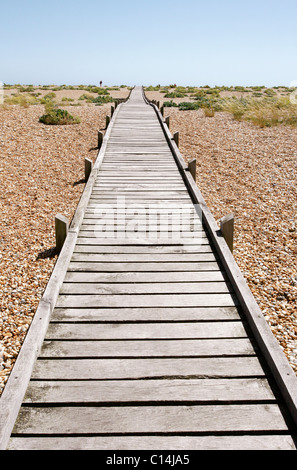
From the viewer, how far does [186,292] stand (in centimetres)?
403

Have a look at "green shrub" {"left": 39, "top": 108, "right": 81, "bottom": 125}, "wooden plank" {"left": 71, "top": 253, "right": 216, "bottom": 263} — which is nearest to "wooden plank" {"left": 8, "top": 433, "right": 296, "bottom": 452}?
"wooden plank" {"left": 71, "top": 253, "right": 216, "bottom": 263}

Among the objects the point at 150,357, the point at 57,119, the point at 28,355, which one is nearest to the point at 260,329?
the point at 150,357

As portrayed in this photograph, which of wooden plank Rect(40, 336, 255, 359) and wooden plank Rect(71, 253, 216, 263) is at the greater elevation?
wooden plank Rect(71, 253, 216, 263)

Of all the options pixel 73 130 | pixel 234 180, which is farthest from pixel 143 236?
pixel 73 130

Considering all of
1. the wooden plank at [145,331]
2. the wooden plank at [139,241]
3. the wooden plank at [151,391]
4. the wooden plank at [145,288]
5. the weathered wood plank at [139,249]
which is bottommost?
the wooden plank at [151,391]

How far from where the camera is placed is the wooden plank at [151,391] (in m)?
2.73

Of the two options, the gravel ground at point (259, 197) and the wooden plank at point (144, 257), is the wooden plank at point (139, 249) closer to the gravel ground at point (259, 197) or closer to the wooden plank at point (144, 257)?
the wooden plank at point (144, 257)

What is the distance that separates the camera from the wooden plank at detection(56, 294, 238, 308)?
3.81 m

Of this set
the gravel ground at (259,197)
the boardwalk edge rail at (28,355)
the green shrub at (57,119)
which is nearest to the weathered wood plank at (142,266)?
the boardwalk edge rail at (28,355)

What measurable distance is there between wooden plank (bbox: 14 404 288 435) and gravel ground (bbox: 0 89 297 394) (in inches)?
43.9

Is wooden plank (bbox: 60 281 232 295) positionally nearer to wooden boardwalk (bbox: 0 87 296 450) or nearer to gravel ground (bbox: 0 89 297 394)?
wooden boardwalk (bbox: 0 87 296 450)

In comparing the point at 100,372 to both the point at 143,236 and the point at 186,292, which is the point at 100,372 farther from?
the point at 143,236

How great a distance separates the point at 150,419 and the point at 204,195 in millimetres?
6691

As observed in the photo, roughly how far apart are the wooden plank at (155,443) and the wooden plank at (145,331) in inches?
39.1
